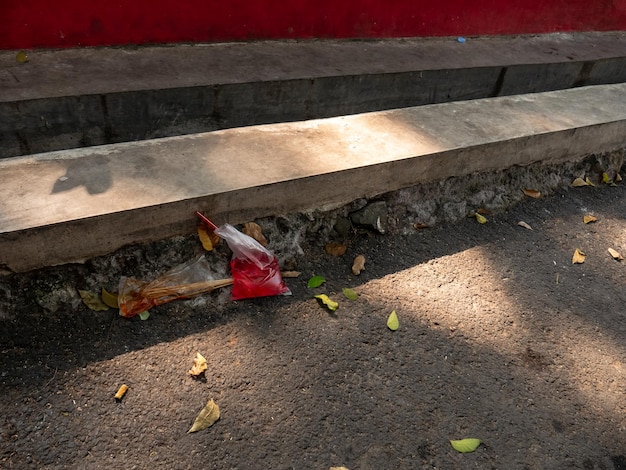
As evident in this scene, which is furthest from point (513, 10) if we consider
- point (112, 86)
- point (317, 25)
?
point (112, 86)

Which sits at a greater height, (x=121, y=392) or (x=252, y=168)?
(x=252, y=168)

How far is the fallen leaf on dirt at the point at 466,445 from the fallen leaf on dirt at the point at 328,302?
31.2 inches

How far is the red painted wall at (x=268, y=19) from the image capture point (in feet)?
10.6

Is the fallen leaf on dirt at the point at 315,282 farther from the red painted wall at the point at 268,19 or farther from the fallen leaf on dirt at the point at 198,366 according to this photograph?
the red painted wall at the point at 268,19

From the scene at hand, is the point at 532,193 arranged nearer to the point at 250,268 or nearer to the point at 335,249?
the point at 335,249

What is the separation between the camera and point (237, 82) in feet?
11.0

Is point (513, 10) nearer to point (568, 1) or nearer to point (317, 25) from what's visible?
point (568, 1)

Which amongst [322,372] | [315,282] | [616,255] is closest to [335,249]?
[315,282]

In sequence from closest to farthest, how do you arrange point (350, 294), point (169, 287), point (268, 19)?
point (169, 287), point (350, 294), point (268, 19)

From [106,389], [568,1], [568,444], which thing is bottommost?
[568,444]

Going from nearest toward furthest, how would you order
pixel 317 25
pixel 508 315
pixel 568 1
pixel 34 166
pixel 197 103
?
pixel 34 166 → pixel 508 315 → pixel 197 103 → pixel 317 25 → pixel 568 1

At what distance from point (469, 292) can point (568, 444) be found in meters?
0.86

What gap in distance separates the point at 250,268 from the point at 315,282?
13.8 inches

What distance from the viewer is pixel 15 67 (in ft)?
10.2
